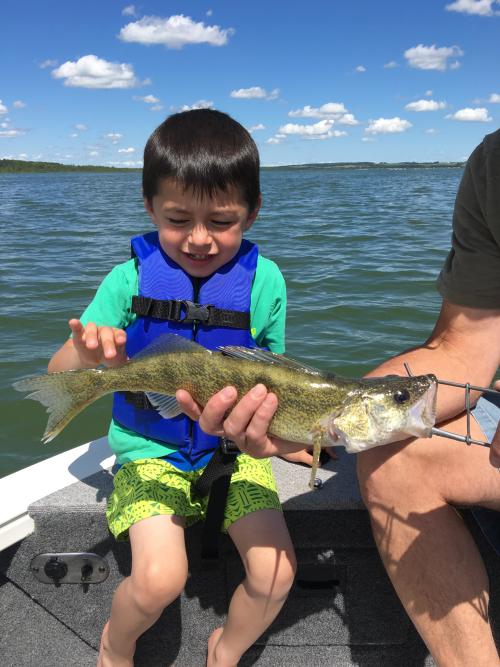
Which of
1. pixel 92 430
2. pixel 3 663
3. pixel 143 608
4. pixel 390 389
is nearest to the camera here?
pixel 390 389

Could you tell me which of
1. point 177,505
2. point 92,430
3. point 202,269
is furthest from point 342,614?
point 92,430

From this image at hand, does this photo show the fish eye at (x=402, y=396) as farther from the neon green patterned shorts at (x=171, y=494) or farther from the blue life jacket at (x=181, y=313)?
the blue life jacket at (x=181, y=313)

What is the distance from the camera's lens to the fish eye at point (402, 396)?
2383 mm

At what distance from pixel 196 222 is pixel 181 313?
1.68 feet

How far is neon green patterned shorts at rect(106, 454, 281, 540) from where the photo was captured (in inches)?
109

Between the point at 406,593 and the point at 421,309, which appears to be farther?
the point at 421,309

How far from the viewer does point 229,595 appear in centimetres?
311

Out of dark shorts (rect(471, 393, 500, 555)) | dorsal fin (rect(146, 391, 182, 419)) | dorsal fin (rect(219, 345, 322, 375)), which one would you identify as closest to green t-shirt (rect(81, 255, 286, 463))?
dorsal fin (rect(146, 391, 182, 419))

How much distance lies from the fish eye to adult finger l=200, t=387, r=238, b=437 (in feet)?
2.16

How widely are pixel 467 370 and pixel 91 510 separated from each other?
201 cm

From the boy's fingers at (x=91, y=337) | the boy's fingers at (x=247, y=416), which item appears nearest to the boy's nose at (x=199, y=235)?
the boy's fingers at (x=91, y=337)

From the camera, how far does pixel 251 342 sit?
3.36 meters

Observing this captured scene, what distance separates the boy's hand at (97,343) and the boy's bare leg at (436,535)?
1228mm

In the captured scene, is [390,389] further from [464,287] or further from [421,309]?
[421,309]
